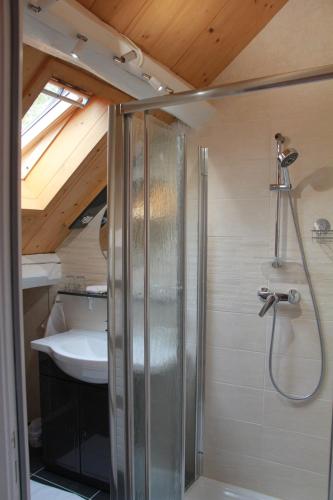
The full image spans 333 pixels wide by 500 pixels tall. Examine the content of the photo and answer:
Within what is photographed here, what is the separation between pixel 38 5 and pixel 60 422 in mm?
2204

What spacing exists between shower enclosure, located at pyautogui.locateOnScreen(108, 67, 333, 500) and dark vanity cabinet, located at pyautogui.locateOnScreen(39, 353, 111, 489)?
0.58 m

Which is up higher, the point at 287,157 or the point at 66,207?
the point at 287,157

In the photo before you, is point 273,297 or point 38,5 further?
point 273,297

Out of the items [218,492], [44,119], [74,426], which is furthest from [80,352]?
[44,119]

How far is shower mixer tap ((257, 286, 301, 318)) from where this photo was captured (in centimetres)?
207

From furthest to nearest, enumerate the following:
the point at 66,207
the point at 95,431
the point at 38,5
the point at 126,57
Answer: the point at 66,207, the point at 95,431, the point at 126,57, the point at 38,5

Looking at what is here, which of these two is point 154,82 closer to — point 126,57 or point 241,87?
point 126,57

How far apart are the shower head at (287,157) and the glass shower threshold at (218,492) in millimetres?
1874

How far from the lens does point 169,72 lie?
1.88 m

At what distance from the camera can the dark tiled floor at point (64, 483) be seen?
7.50 ft

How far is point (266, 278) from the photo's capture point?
7.02 feet

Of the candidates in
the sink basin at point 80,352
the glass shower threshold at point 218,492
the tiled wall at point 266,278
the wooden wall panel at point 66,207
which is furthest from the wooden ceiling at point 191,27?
the glass shower threshold at point 218,492

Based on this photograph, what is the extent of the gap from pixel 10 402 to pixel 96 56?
4.19 ft

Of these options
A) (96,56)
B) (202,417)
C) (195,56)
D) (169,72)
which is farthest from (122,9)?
(202,417)
